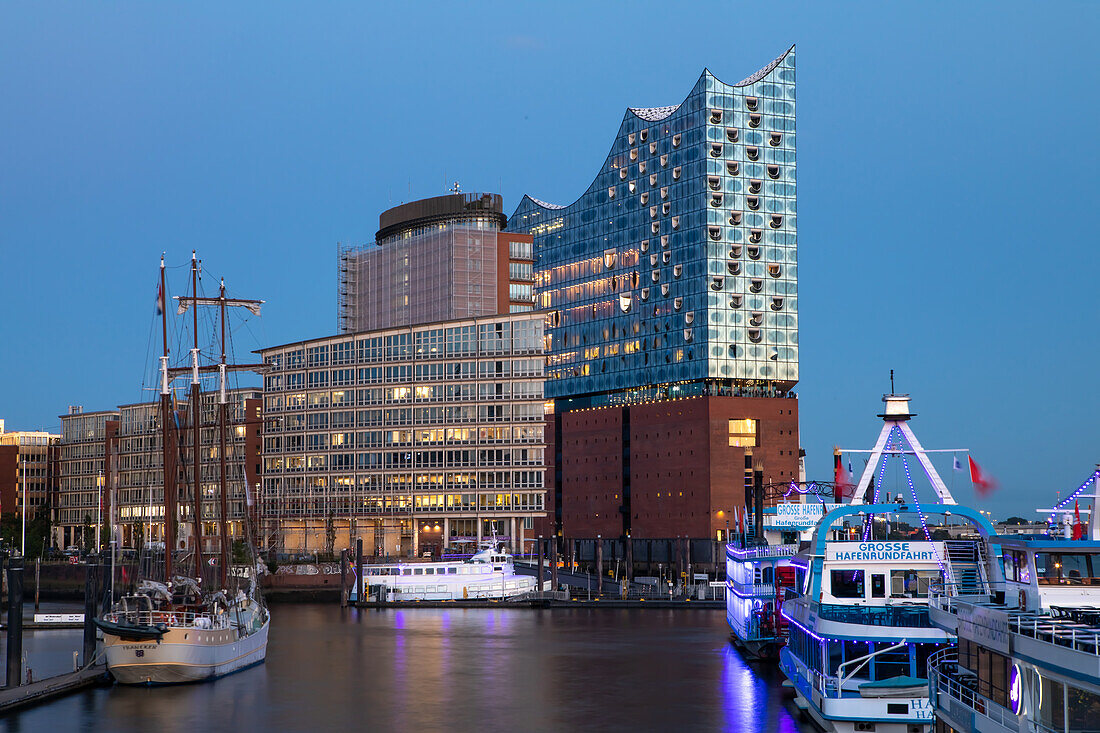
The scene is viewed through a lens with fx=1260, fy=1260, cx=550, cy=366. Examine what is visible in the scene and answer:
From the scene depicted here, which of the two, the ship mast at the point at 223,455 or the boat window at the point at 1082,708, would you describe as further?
the ship mast at the point at 223,455

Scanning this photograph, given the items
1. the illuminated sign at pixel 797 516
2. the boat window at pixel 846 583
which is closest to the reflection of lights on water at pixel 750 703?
the boat window at pixel 846 583

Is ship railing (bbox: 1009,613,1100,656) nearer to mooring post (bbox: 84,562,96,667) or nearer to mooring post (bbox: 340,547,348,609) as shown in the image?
mooring post (bbox: 84,562,96,667)

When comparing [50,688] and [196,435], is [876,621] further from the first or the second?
[196,435]

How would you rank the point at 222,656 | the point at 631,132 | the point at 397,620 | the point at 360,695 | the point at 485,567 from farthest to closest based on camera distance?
the point at 631,132 < the point at 485,567 < the point at 397,620 < the point at 222,656 < the point at 360,695

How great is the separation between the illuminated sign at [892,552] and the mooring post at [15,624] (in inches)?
1413

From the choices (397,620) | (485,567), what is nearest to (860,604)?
(397,620)

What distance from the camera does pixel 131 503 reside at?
182m

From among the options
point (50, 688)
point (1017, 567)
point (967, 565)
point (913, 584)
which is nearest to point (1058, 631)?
point (1017, 567)

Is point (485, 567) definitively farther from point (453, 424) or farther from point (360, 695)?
point (360, 695)

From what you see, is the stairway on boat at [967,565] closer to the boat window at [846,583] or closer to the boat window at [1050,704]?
the boat window at [846,583]

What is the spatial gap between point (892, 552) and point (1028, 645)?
17260mm

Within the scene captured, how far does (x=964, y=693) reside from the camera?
30.2 metres

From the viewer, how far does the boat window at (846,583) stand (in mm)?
43281

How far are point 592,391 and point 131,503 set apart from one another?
68.9 m
